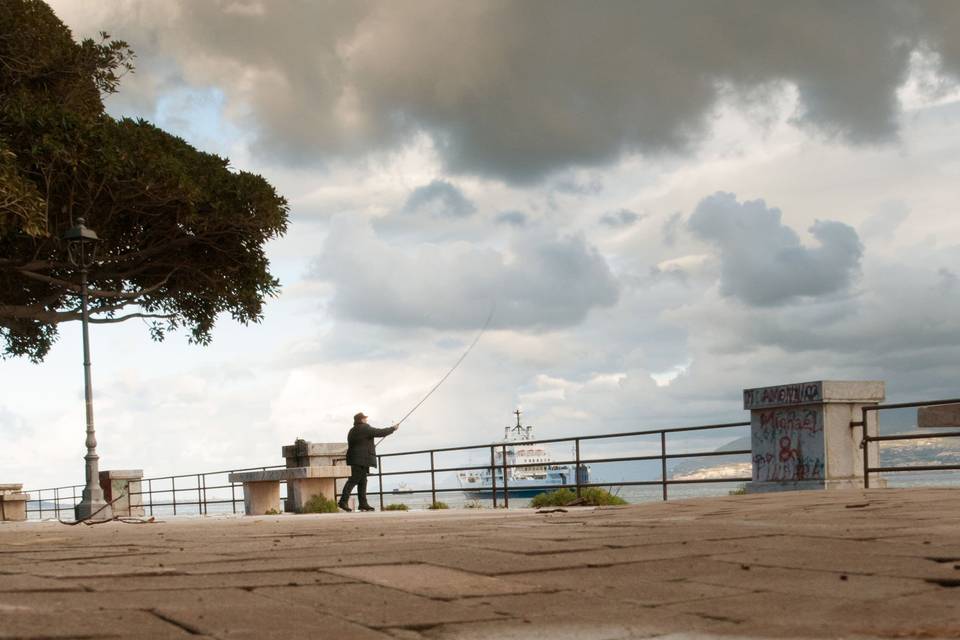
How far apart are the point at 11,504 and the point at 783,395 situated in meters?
23.2

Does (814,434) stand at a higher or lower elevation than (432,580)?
lower

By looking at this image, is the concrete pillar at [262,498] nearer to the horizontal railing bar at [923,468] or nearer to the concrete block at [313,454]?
the concrete block at [313,454]

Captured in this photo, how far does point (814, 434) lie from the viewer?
11984 mm

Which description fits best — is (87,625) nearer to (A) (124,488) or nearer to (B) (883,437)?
(B) (883,437)

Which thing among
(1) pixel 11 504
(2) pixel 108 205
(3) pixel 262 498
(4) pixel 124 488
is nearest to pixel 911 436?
(3) pixel 262 498

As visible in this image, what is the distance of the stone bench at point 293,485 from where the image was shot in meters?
18.1

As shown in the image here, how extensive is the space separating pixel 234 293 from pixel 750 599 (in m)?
18.7

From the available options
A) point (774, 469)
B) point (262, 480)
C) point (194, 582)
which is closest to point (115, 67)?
point (262, 480)

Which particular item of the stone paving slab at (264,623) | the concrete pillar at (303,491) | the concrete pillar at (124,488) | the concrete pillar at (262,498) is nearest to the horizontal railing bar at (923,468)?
the stone paving slab at (264,623)

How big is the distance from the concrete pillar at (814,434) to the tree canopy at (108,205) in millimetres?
11115

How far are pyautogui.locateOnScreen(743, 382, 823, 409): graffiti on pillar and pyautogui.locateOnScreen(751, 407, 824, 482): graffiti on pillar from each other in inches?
3.7

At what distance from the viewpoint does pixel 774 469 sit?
12469 millimetres

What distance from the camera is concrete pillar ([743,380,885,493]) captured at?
11961 millimetres

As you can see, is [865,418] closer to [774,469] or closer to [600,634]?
[774,469]
